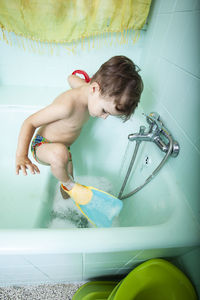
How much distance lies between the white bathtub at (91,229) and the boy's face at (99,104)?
29 centimetres

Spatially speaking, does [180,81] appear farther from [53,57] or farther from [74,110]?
[53,57]

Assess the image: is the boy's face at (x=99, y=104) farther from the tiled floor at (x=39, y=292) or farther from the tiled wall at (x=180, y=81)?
the tiled floor at (x=39, y=292)

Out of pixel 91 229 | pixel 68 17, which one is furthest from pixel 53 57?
pixel 91 229

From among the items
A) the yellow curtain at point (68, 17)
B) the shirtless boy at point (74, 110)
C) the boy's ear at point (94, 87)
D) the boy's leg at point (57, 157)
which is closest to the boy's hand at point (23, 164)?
the shirtless boy at point (74, 110)

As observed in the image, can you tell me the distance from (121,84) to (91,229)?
1.51ft

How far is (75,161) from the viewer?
41.3 inches

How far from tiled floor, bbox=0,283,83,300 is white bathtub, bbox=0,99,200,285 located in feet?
0.14

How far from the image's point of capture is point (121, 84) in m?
0.56

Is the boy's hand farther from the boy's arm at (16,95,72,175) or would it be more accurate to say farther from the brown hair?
the brown hair

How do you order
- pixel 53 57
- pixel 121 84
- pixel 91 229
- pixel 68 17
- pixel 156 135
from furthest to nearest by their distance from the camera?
pixel 53 57, pixel 68 17, pixel 156 135, pixel 121 84, pixel 91 229

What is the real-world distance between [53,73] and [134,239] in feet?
3.37

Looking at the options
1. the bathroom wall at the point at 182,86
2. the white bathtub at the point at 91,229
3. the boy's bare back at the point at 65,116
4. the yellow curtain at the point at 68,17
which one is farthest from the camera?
the yellow curtain at the point at 68,17

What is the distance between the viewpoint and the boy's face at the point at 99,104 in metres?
0.58

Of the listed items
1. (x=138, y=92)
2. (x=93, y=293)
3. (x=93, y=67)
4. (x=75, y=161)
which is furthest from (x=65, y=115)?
(x=93, y=293)
